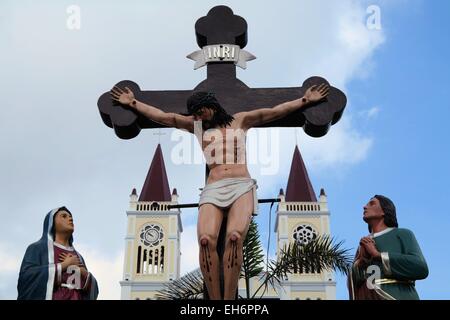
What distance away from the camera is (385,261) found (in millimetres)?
3453

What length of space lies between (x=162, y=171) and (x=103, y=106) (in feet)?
148

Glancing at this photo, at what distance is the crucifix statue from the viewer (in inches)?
148

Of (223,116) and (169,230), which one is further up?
(169,230)

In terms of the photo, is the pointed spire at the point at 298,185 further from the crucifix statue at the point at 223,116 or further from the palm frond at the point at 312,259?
the crucifix statue at the point at 223,116

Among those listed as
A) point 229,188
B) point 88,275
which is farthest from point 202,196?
point 88,275

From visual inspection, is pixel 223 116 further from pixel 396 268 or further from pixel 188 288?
pixel 188 288

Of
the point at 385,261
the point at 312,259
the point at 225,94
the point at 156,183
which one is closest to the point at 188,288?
the point at 312,259

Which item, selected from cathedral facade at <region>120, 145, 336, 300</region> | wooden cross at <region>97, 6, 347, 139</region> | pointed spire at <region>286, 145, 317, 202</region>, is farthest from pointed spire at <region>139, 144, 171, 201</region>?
wooden cross at <region>97, 6, 347, 139</region>

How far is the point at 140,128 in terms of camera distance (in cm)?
481

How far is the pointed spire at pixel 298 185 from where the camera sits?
47688mm

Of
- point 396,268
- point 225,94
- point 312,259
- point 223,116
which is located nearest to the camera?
point 396,268

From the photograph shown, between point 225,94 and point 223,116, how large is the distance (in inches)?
22.1

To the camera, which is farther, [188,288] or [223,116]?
[188,288]
